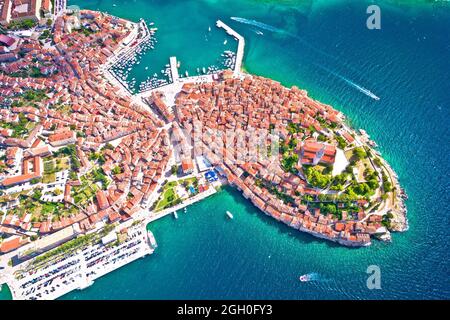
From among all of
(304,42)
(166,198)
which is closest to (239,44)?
(304,42)

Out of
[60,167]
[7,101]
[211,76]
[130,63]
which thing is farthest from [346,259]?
[7,101]

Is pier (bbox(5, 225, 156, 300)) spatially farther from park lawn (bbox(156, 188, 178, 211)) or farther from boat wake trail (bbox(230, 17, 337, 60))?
boat wake trail (bbox(230, 17, 337, 60))

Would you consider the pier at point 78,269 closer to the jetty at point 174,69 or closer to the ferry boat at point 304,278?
the ferry boat at point 304,278

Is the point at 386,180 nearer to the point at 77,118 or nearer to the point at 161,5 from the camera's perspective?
the point at 77,118

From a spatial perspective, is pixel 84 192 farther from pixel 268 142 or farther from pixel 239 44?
pixel 239 44

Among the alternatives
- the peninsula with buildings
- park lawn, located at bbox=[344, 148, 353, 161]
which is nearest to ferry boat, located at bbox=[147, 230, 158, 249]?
the peninsula with buildings

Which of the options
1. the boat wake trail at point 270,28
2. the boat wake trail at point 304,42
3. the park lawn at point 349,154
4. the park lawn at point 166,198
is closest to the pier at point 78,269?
the park lawn at point 166,198
